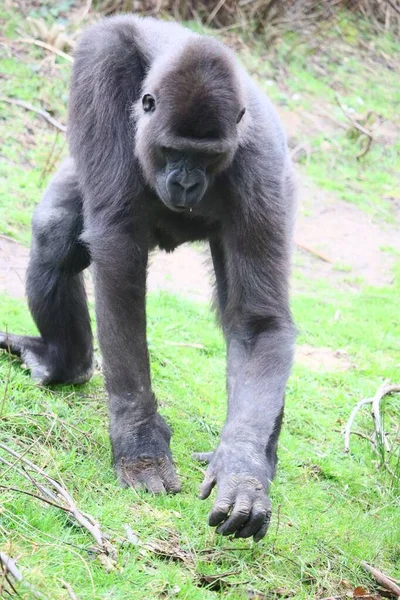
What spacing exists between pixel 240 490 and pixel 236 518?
0.49 feet

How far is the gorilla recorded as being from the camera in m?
4.15

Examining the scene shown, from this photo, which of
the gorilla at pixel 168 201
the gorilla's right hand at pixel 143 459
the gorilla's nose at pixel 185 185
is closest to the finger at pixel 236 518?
the gorilla at pixel 168 201

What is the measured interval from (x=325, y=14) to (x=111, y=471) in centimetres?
1307

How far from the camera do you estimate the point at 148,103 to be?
4.30 m

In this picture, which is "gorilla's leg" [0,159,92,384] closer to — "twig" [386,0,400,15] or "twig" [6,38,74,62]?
"twig" [6,38,74,62]

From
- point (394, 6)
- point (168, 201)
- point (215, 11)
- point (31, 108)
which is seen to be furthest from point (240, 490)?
point (394, 6)

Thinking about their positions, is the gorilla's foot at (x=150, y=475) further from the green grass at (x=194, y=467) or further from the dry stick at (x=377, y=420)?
the dry stick at (x=377, y=420)

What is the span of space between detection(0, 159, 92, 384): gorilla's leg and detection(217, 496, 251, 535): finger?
196cm

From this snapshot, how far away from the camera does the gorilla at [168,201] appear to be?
4.15m

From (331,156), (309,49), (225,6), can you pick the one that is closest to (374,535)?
(331,156)

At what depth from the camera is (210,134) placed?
414 cm

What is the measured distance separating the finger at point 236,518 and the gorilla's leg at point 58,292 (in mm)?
1961

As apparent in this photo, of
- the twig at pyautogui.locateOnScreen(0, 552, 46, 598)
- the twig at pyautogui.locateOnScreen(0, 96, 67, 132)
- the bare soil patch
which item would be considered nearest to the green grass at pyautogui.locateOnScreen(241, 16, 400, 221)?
the twig at pyautogui.locateOnScreen(0, 96, 67, 132)

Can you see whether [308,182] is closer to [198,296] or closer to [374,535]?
[198,296]
